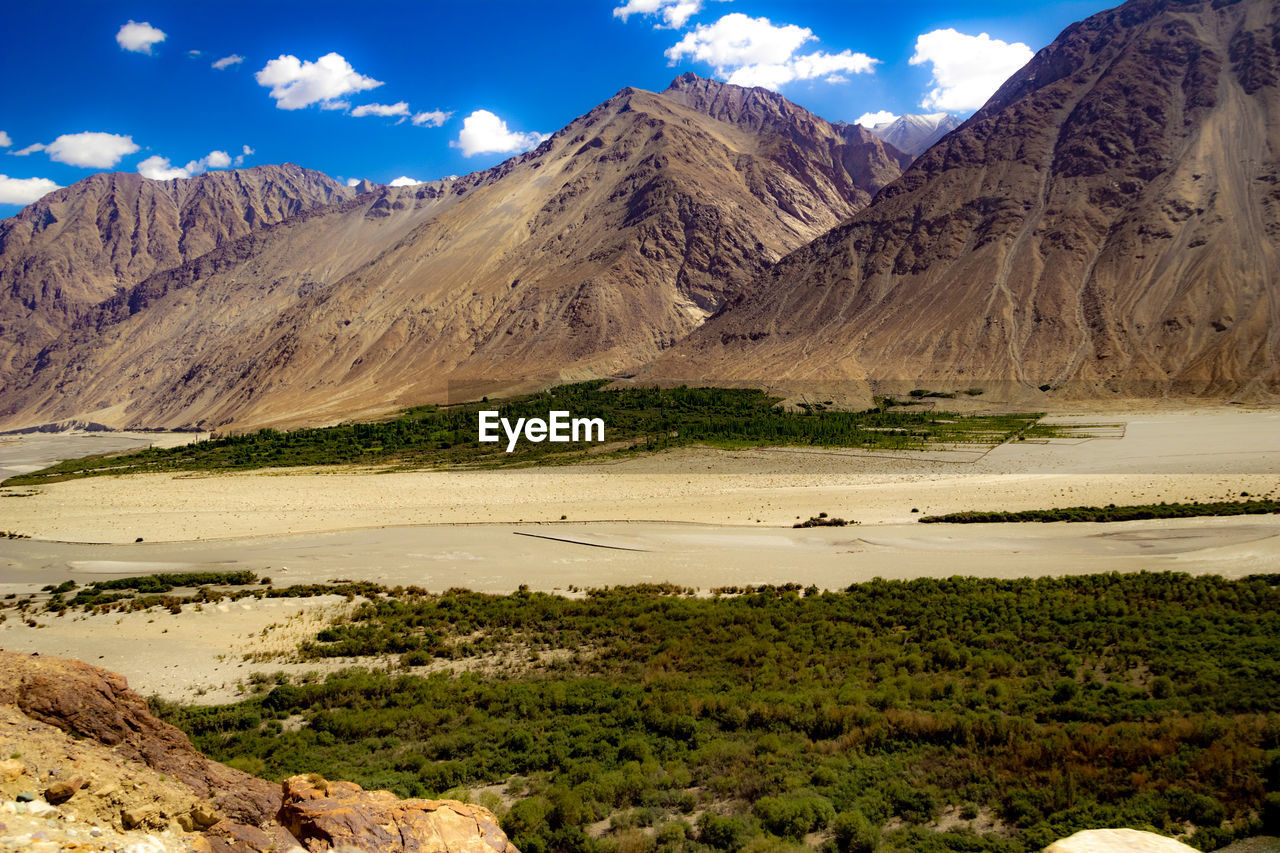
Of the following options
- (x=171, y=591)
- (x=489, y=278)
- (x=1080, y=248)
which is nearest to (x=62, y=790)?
(x=171, y=591)

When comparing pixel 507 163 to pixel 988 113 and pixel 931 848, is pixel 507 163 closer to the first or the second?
pixel 988 113

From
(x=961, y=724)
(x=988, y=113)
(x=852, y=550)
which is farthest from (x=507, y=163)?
(x=961, y=724)

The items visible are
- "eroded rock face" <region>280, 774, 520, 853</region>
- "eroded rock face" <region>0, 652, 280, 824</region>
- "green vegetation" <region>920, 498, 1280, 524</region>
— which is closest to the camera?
"eroded rock face" <region>280, 774, 520, 853</region>

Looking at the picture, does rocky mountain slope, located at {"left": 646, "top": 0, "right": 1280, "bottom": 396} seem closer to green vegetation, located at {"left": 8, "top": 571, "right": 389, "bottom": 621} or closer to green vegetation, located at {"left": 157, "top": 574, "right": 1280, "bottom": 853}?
green vegetation, located at {"left": 157, "top": 574, "right": 1280, "bottom": 853}

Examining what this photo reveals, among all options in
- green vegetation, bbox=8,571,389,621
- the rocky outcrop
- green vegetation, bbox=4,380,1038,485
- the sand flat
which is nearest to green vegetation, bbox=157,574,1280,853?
the rocky outcrop

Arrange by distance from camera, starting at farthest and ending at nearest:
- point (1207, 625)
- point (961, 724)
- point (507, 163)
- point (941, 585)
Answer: point (507, 163), point (941, 585), point (1207, 625), point (961, 724)
